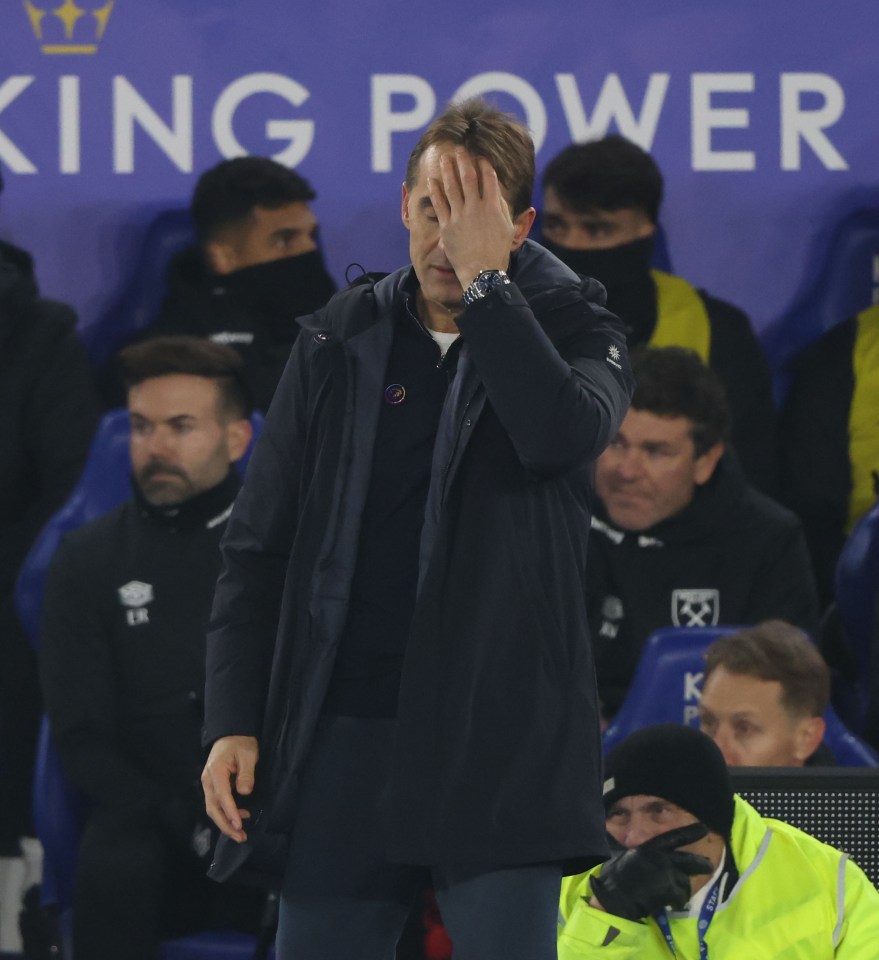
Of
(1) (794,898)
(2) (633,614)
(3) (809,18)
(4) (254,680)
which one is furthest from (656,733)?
(3) (809,18)

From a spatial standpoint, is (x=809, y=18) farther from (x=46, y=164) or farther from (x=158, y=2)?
(x=46, y=164)

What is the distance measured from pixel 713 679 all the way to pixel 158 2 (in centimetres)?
231

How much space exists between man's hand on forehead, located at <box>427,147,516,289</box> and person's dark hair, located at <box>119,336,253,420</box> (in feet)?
8.41

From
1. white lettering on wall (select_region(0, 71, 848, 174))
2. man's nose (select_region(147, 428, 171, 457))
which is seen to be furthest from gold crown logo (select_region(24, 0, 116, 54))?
man's nose (select_region(147, 428, 171, 457))

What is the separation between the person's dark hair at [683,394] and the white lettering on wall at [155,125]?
4.24 feet

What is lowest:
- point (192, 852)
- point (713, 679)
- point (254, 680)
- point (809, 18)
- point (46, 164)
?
point (192, 852)

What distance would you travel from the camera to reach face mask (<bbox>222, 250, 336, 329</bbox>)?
461 centimetres

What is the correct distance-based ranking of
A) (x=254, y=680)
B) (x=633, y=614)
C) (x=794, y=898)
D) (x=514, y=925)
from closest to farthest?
1. (x=514, y=925)
2. (x=254, y=680)
3. (x=794, y=898)
4. (x=633, y=614)

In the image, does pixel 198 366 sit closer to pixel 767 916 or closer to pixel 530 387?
pixel 767 916

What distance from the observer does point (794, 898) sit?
2732 millimetres

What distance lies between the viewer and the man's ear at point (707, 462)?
167 inches

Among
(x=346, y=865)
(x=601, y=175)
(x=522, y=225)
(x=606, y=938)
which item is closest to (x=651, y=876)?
(x=606, y=938)

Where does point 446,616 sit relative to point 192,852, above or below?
above

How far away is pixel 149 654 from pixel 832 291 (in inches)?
76.1
